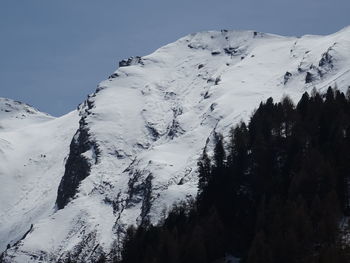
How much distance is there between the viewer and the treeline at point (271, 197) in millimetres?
80188

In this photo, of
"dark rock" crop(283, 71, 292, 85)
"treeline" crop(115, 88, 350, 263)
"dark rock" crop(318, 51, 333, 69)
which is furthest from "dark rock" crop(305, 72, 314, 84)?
"treeline" crop(115, 88, 350, 263)

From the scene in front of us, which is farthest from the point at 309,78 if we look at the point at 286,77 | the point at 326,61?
the point at 286,77

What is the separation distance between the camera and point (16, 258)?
591 feet

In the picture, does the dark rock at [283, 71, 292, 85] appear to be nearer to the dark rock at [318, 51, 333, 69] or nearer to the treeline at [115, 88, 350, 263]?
the dark rock at [318, 51, 333, 69]

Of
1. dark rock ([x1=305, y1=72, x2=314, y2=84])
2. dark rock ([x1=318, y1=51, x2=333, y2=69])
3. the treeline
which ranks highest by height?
dark rock ([x1=318, y1=51, x2=333, y2=69])

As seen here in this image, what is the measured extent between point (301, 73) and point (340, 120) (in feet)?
308

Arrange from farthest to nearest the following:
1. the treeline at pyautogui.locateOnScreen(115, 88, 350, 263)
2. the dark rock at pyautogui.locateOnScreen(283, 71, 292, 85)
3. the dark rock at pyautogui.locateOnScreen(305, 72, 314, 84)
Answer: the dark rock at pyautogui.locateOnScreen(283, 71, 292, 85)
the dark rock at pyautogui.locateOnScreen(305, 72, 314, 84)
the treeline at pyautogui.locateOnScreen(115, 88, 350, 263)

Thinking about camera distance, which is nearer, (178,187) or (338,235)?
(338,235)

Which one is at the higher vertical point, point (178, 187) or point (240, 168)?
point (178, 187)

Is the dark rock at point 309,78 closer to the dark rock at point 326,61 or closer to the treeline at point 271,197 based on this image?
the dark rock at point 326,61

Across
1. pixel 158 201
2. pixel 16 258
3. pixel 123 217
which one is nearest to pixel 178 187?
pixel 158 201

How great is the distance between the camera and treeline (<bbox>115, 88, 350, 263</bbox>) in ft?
263

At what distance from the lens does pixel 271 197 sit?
9312 centimetres

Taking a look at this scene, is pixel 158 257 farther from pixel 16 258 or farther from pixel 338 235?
pixel 16 258
